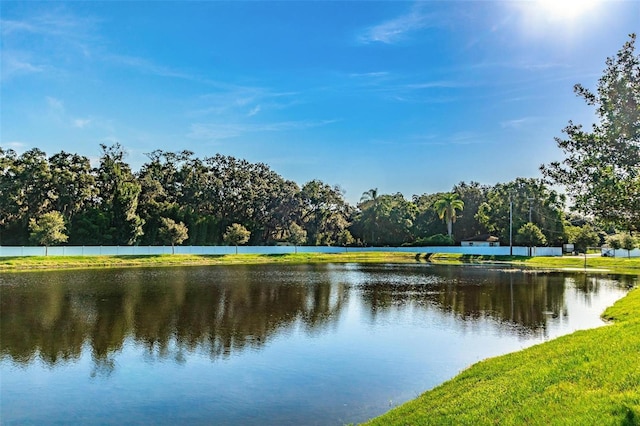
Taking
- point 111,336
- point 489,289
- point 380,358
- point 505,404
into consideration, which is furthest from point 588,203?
point 489,289

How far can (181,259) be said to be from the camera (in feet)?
225

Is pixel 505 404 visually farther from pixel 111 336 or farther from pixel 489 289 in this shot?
pixel 489 289

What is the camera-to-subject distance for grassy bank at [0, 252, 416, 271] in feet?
179

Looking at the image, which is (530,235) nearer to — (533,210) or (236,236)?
(533,210)

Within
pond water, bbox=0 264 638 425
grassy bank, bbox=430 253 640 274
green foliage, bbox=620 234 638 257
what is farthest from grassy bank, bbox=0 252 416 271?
green foliage, bbox=620 234 638 257

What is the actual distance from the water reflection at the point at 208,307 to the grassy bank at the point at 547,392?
305 inches

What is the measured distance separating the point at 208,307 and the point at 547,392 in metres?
19.7

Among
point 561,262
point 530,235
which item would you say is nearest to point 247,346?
point 561,262

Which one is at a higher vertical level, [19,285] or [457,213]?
[457,213]

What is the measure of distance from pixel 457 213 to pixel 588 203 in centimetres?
9579

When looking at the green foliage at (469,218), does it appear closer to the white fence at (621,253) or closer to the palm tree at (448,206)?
the palm tree at (448,206)

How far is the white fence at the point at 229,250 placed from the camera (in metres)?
59.9

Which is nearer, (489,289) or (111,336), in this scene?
(111,336)

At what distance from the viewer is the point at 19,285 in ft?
118
